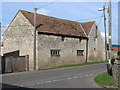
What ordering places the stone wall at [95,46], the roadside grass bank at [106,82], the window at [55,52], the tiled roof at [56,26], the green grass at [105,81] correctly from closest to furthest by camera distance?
the roadside grass bank at [106,82] < the green grass at [105,81] < the window at [55,52] < the tiled roof at [56,26] < the stone wall at [95,46]

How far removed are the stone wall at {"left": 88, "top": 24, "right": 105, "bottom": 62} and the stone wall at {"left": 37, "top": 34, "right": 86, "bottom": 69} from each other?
78.5 inches

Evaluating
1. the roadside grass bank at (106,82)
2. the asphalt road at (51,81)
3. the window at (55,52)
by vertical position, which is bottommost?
the asphalt road at (51,81)

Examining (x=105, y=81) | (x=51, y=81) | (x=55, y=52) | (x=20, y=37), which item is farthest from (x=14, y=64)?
(x=105, y=81)

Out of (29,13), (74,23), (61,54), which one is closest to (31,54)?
(61,54)

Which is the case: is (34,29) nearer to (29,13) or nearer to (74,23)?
(29,13)

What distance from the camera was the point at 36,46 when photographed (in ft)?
79.3

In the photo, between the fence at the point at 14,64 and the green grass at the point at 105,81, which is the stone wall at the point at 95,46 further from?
the green grass at the point at 105,81

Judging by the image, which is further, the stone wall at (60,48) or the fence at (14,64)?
the stone wall at (60,48)

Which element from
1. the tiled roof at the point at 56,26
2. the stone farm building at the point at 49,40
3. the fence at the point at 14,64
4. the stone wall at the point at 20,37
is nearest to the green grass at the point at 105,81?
the fence at the point at 14,64

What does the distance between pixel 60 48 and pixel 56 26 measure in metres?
3.89

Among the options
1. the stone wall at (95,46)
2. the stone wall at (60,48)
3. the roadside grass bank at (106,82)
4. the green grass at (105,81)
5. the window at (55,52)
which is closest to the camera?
the roadside grass bank at (106,82)

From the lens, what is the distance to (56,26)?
→ 95.1 ft

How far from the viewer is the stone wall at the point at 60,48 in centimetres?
2464

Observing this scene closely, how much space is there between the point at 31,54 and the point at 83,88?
49.5 ft
